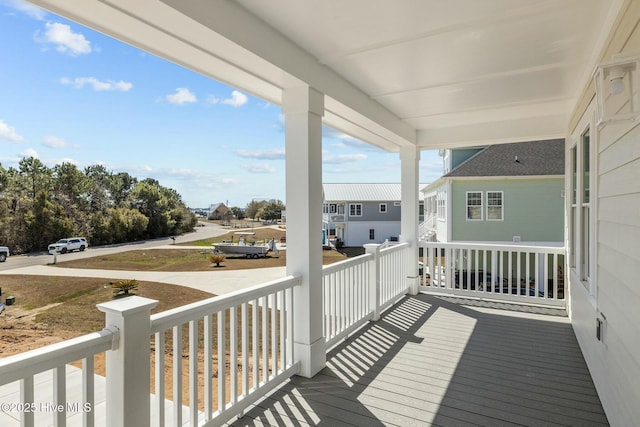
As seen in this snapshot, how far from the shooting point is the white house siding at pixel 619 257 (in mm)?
1655

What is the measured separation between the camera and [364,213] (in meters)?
18.2

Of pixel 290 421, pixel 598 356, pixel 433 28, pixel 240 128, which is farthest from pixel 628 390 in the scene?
pixel 240 128

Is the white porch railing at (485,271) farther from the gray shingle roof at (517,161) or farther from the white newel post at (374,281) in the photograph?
the gray shingle roof at (517,161)

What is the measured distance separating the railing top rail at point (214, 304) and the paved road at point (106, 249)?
58 centimetres

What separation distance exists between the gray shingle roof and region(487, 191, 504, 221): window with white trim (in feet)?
1.98

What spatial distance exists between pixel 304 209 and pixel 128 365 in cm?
167

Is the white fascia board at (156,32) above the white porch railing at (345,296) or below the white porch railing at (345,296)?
above

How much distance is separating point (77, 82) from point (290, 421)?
102 inches

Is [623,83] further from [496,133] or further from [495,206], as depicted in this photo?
[495,206]

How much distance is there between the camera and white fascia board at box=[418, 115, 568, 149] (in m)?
4.76

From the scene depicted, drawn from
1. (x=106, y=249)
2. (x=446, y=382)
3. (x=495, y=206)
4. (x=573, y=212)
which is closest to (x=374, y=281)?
(x=446, y=382)

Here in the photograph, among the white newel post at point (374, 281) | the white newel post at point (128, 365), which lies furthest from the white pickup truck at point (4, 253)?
the white newel post at point (374, 281)

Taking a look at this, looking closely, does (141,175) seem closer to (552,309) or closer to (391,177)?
(552,309)

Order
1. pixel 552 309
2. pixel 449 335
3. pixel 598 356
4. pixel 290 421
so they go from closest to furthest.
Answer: pixel 290 421 < pixel 598 356 < pixel 449 335 < pixel 552 309
